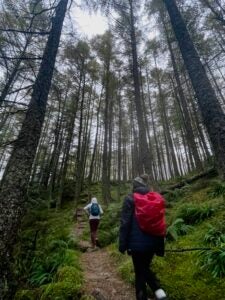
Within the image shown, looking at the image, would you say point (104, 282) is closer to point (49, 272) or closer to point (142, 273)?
point (49, 272)

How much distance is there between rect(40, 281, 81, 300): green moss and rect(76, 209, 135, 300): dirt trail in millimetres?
222

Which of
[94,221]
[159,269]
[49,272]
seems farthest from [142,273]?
[94,221]

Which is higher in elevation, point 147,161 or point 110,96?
point 110,96

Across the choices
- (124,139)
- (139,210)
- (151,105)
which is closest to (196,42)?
(151,105)

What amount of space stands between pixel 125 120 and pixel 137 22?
13.8 meters

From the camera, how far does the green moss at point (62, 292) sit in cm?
404

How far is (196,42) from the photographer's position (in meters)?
14.2

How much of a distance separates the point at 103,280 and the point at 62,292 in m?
1.21

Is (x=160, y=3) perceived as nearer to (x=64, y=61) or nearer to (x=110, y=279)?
(x=64, y=61)

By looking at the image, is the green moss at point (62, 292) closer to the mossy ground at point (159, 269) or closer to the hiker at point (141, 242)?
the mossy ground at point (159, 269)

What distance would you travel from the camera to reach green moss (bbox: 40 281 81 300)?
4.04 metres

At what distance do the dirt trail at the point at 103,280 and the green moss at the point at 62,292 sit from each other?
0.22m

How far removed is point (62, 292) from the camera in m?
4.12

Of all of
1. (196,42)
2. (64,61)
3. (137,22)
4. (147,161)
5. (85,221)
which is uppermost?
(137,22)
